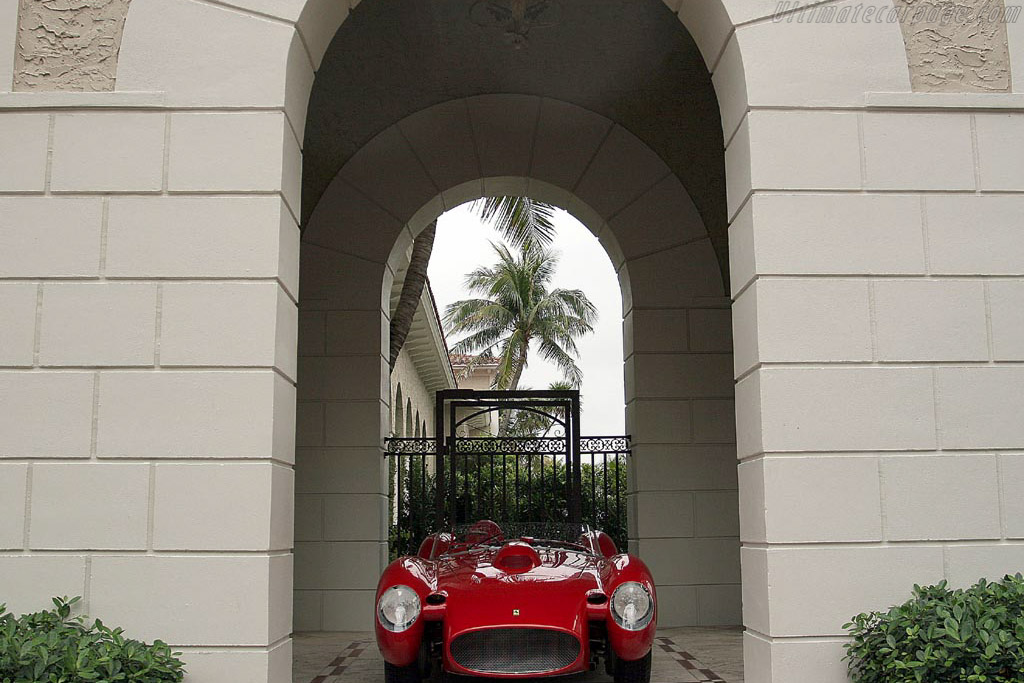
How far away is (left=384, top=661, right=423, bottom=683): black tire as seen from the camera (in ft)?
17.1

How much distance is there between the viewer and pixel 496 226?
16.7 m

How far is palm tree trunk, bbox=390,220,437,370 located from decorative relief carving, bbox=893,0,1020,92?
7.90 m

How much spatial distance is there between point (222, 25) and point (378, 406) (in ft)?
16.5

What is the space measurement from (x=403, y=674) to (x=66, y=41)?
374 cm

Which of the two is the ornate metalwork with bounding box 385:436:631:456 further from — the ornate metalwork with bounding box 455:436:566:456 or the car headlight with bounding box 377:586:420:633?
the car headlight with bounding box 377:586:420:633

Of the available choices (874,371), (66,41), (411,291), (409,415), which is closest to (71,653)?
(66,41)

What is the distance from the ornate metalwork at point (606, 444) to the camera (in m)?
9.29

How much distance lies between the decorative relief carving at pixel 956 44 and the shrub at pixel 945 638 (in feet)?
7.87

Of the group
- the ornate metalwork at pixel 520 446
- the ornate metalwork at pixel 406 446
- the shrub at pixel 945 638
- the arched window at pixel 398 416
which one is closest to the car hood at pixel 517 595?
the shrub at pixel 945 638

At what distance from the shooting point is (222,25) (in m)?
4.54

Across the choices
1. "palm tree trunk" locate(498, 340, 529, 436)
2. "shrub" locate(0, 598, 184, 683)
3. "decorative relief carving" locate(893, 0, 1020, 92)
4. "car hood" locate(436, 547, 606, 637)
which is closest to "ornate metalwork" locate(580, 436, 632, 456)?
"car hood" locate(436, 547, 606, 637)

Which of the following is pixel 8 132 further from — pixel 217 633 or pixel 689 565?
pixel 689 565

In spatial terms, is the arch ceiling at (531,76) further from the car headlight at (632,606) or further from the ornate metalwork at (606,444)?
the car headlight at (632,606)

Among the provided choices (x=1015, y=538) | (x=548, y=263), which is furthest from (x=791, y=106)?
(x=548, y=263)
